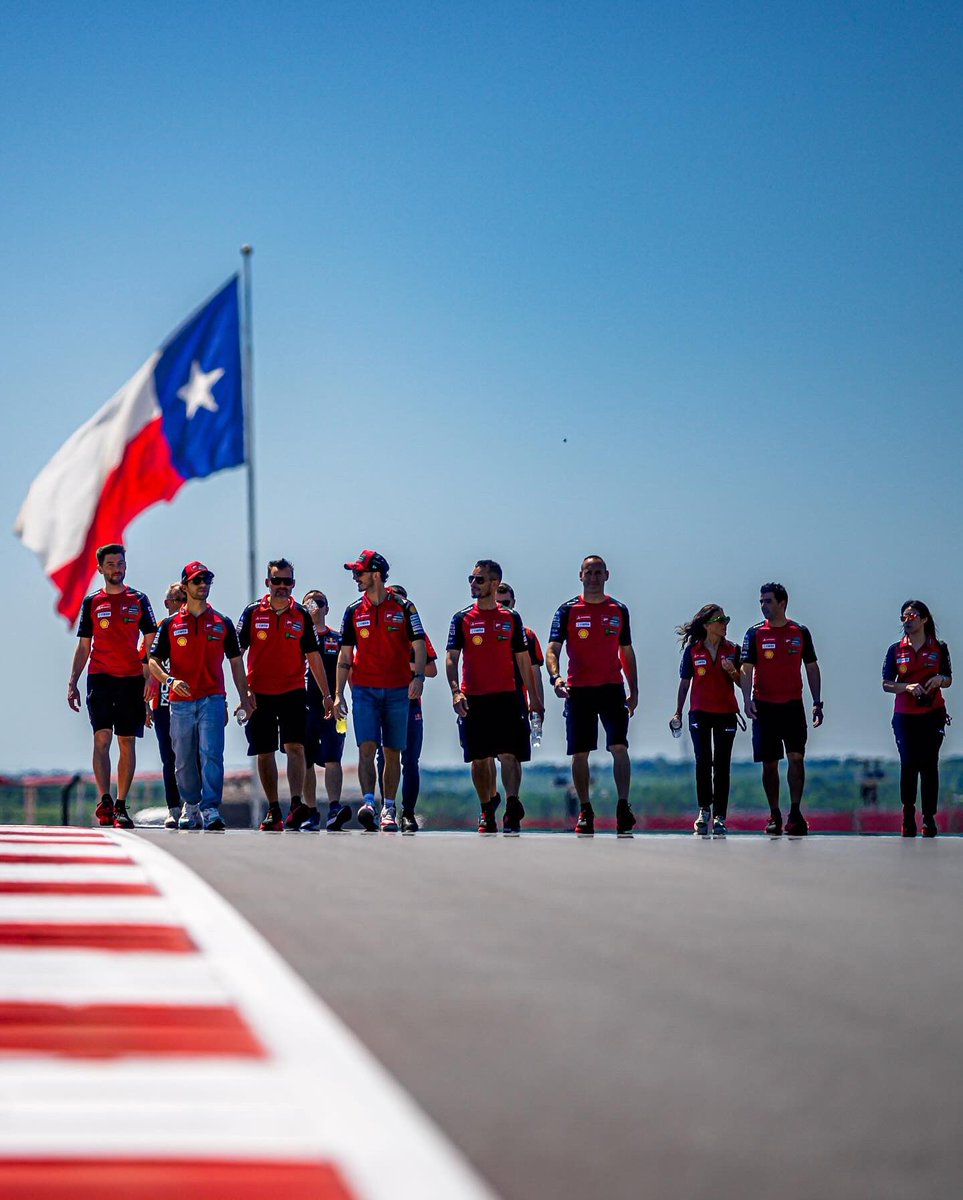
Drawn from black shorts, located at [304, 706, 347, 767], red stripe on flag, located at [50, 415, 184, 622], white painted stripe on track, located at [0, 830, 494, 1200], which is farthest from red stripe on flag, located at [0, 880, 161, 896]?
red stripe on flag, located at [50, 415, 184, 622]

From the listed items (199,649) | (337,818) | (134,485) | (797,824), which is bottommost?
(797,824)

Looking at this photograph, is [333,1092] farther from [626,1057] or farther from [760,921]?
[760,921]

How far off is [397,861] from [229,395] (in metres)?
12.2

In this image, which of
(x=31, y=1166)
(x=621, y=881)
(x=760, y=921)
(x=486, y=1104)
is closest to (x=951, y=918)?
(x=760, y=921)

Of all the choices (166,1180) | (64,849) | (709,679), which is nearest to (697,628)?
(709,679)

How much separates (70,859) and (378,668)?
18.5 ft

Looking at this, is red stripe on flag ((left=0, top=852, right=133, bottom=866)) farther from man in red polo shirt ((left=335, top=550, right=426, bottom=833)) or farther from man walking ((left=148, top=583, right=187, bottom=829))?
man walking ((left=148, top=583, right=187, bottom=829))

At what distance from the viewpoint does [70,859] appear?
28.1 feet

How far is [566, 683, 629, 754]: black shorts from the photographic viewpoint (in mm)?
13812

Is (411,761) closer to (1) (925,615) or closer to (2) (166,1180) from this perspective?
(1) (925,615)

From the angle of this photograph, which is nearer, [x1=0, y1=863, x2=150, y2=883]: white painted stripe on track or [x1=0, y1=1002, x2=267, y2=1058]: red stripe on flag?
[x1=0, y1=1002, x2=267, y2=1058]: red stripe on flag

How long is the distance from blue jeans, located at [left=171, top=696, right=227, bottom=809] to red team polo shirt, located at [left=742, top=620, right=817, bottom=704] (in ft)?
14.1

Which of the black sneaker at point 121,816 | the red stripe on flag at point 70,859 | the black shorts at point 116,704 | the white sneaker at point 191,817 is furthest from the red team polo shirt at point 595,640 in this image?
the red stripe on flag at point 70,859

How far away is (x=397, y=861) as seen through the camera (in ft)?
29.9
